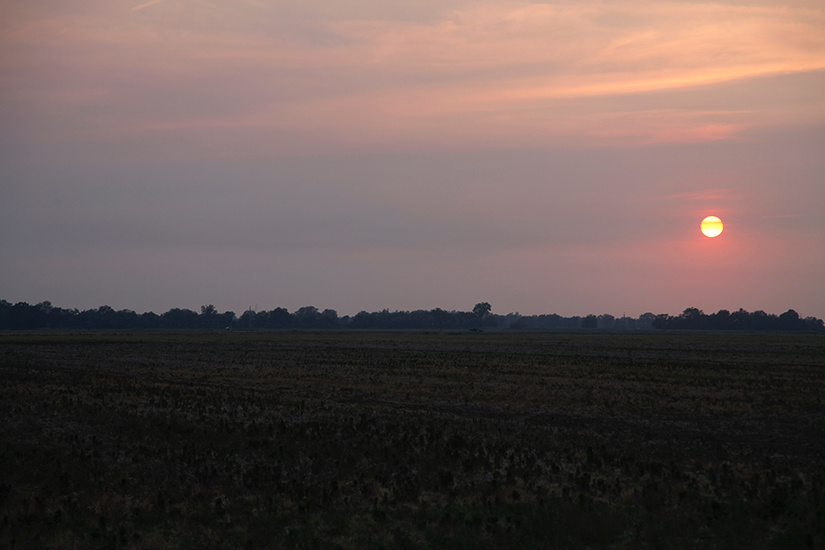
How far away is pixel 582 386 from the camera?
36.7m

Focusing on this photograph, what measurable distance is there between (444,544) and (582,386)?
2691 centimetres

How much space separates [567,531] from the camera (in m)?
12.1

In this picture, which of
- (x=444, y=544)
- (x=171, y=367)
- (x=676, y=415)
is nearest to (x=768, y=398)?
(x=676, y=415)

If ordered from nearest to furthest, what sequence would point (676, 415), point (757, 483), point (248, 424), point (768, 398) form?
point (757, 483)
point (248, 424)
point (676, 415)
point (768, 398)

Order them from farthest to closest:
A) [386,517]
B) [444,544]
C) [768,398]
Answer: [768,398] → [386,517] → [444,544]

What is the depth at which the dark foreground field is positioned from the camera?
39.8 feet

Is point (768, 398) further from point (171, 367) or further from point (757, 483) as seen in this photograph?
point (171, 367)

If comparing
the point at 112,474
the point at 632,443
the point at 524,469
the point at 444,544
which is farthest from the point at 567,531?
the point at 112,474

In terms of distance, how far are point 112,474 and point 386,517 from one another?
25.7 ft

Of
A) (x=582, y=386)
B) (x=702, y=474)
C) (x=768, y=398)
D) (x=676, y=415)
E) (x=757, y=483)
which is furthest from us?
(x=582, y=386)

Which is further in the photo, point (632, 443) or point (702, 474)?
point (632, 443)

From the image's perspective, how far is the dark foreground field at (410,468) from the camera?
12125 millimetres

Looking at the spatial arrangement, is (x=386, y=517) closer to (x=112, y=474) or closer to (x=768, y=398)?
(x=112, y=474)

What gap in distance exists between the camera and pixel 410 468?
1723 cm
